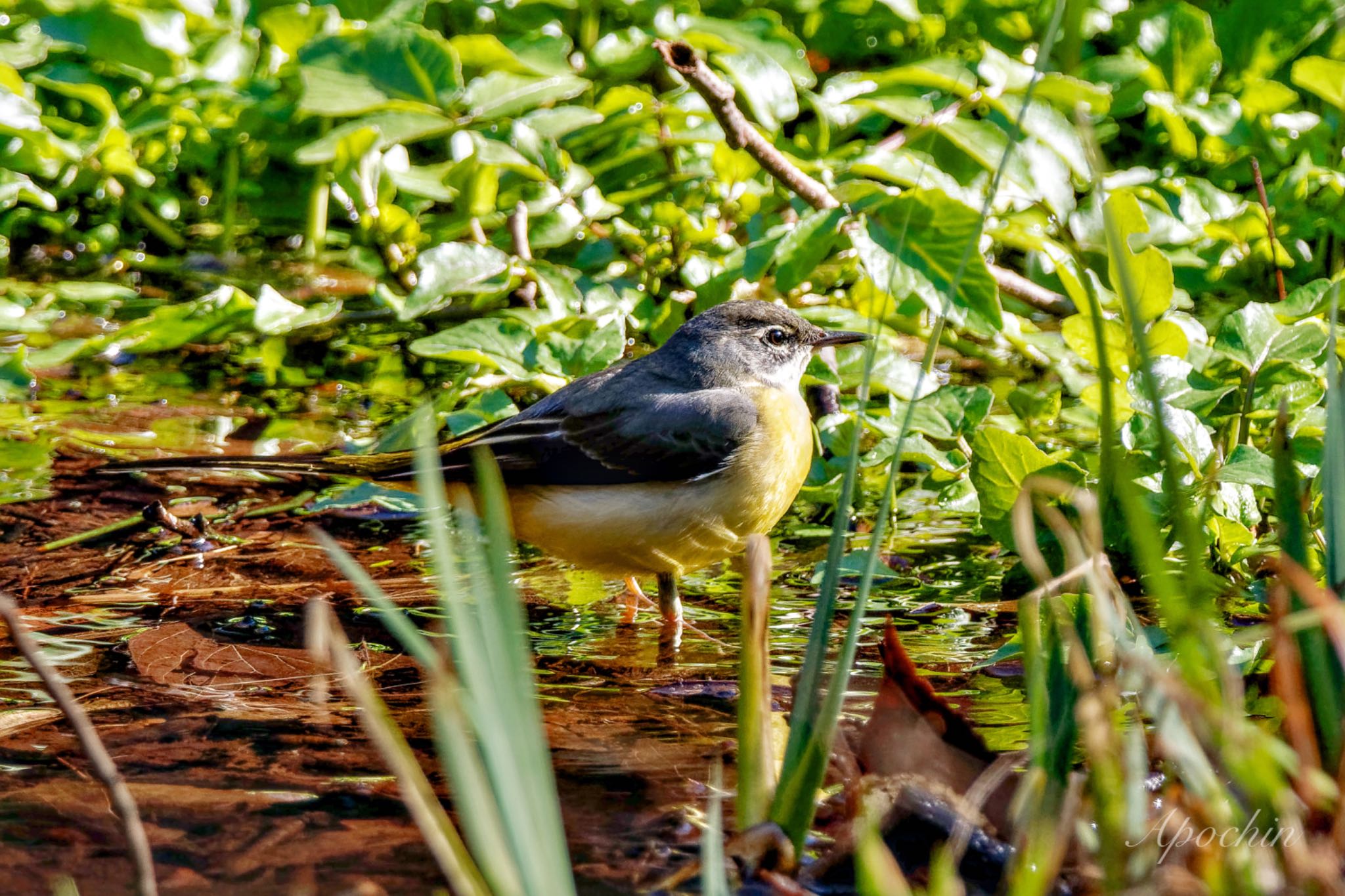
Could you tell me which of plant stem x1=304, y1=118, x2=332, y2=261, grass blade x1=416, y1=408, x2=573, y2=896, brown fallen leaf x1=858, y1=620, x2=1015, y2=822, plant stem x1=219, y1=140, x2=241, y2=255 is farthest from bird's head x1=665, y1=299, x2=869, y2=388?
plant stem x1=219, y1=140, x2=241, y2=255

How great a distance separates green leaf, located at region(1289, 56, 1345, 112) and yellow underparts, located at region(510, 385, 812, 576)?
2.66m

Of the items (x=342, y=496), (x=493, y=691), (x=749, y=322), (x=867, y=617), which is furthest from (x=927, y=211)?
(x=493, y=691)

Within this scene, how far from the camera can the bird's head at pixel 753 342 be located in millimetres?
5457

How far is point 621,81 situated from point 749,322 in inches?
89.2

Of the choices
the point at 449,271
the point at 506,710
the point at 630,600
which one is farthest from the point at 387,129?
the point at 506,710

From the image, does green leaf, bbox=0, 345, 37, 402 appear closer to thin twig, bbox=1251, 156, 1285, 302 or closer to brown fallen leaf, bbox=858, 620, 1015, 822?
brown fallen leaf, bbox=858, 620, 1015, 822

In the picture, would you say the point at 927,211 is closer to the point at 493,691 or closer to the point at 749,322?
the point at 749,322

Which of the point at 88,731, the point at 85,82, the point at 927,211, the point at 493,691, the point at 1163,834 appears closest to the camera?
the point at 493,691

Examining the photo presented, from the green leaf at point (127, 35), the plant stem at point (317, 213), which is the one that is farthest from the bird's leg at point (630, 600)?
the green leaf at point (127, 35)

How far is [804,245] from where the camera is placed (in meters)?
5.28

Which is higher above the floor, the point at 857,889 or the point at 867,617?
the point at 857,889

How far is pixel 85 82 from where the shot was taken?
735 cm

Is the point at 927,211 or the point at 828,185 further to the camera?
the point at 828,185

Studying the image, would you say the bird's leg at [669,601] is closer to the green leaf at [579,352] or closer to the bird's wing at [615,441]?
the bird's wing at [615,441]
